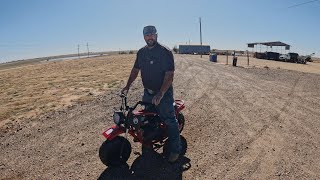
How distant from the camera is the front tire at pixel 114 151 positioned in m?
6.72

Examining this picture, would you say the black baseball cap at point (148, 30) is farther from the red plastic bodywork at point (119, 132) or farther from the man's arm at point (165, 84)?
the red plastic bodywork at point (119, 132)

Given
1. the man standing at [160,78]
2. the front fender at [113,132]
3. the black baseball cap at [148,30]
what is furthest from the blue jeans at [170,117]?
the black baseball cap at [148,30]

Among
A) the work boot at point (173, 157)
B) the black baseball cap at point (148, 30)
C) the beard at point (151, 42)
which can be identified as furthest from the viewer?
the work boot at point (173, 157)

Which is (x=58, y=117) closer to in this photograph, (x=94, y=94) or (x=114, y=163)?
(x=94, y=94)

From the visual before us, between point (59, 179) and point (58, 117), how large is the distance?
16.8 ft

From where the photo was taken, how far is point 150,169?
23.0 ft

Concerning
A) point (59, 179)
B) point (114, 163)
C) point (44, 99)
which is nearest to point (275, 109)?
point (114, 163)

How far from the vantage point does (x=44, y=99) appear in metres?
14.9

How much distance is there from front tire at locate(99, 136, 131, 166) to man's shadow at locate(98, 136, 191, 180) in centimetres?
18

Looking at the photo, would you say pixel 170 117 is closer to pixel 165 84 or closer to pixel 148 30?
pixel 165 84

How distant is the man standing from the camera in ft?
21.7

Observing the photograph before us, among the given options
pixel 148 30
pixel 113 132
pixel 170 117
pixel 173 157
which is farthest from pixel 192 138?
pixel 148 30

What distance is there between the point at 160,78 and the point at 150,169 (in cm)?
189

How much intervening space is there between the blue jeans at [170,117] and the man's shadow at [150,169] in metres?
0.37
